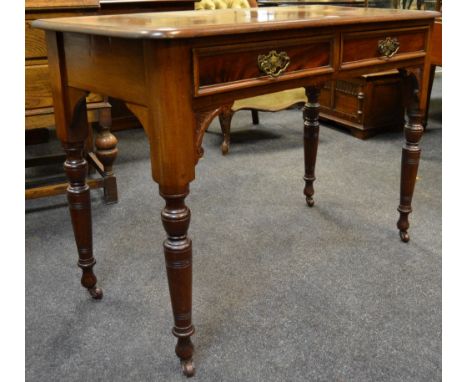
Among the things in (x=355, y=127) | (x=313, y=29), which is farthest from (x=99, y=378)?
(x=355, y=127)

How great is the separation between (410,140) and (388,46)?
429mm

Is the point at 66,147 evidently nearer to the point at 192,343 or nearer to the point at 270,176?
the point at 192,343

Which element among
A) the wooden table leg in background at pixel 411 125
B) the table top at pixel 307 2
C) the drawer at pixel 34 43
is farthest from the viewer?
the table top at pixel 307 2

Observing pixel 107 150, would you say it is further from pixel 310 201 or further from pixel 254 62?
pixel 254 62

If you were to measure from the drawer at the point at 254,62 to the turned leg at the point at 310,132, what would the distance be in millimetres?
780

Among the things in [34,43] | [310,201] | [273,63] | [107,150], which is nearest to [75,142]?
[273,63]

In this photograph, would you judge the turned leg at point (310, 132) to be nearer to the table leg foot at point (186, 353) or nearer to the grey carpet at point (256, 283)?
the grey carpet at point (256, 283)

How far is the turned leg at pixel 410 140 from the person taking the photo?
2.01m

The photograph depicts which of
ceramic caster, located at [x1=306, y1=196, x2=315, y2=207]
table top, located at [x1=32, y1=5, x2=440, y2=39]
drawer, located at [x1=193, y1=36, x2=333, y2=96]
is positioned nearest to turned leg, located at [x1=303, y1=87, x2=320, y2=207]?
ceramic caster, located at [x1=306, y1=196, x2=315, y2=207]

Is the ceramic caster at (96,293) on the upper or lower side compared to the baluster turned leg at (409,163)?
lower

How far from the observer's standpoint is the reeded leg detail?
1661 millimetres

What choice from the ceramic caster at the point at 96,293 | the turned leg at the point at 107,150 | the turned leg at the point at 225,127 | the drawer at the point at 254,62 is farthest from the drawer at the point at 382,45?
the turned leg at the point at 225,127

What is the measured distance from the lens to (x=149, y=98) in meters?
1.19

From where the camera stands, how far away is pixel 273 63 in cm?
141
